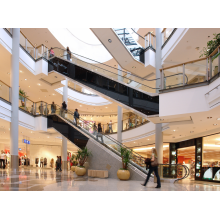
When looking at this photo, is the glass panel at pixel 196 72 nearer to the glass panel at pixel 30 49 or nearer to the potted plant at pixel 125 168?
the potted plant at pixel 125 168

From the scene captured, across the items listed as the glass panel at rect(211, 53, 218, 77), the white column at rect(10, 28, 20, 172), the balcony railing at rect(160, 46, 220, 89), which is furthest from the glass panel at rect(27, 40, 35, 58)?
the glass panel at rect(211, 53, 218, 77)

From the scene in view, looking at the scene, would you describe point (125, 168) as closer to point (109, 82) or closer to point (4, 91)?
point (109, 82)

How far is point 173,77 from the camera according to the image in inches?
406

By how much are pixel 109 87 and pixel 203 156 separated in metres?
8.16

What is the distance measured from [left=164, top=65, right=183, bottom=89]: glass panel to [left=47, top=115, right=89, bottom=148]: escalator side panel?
6.68 m

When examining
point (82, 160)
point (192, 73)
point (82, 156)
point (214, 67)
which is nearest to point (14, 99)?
point (82, 156)

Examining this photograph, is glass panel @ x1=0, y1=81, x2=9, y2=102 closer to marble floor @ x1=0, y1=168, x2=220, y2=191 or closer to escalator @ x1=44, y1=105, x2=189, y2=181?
marble floor @ x1=0, y1=168, x2=220, y2=191

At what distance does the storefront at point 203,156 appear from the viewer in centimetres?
1424

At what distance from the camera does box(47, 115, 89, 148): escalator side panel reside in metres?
15.1

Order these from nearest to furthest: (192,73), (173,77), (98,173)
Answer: (192,73) → (173,77) → (98,173)

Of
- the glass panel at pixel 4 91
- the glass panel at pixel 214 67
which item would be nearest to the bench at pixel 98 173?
the glass panel at pixel 4 91

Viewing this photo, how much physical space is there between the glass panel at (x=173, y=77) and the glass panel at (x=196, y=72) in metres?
0.33

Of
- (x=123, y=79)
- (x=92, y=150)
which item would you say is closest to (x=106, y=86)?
(x=123, y=79)

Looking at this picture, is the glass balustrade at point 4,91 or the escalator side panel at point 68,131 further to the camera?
the escalator side panel at point 68,131
